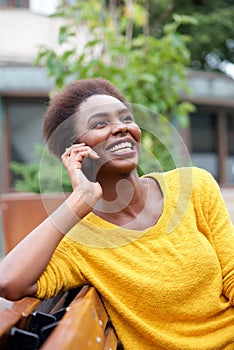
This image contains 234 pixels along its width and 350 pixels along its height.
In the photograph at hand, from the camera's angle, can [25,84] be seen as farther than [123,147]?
Yes

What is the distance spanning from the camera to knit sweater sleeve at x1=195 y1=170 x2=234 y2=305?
2.19 meters

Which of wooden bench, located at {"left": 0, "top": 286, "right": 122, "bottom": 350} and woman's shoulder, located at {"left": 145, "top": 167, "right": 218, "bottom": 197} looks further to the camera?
woman's shoulder, located at {"left": 145, "top": 167, "right": 218, "bottom": 197}

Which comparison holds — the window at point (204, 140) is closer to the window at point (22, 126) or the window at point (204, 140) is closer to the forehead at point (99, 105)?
the window at point (22, 126)

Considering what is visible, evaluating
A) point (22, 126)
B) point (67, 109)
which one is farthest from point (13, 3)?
point (67, 109)

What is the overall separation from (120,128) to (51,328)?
823 mm

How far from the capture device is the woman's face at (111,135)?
2.11m

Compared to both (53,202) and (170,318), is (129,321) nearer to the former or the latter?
(170,318)

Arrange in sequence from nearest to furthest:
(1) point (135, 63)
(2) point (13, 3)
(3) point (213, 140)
A: 1. (1) point (135, 63)
2. (2) point (13, 3)
3. (3) point (213, 140)

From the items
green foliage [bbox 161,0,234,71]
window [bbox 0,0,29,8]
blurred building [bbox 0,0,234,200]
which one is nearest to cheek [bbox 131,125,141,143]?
blurred building [bbox 0,0,234,200]

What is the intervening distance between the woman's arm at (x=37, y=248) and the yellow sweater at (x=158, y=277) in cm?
7

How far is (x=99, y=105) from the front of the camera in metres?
2.24

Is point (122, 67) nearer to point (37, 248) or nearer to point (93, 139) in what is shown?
point (93, 139)

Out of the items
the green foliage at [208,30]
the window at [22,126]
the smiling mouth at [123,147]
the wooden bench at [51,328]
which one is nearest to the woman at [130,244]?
the smiling mouth at [123,147]

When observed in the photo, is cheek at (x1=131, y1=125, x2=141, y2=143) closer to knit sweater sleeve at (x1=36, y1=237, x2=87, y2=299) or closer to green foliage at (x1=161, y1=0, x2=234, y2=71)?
knit sweater sleeve at (x1=36, y1=237, x2=87, y2=299)
